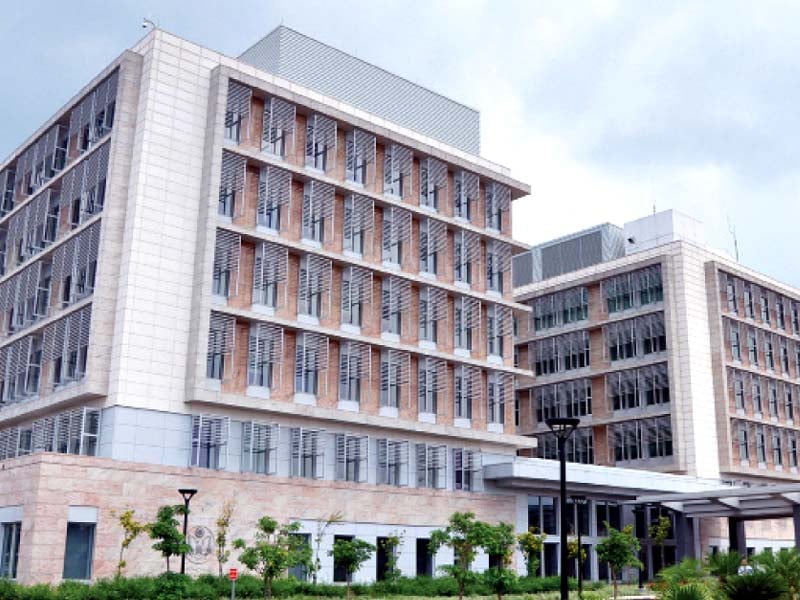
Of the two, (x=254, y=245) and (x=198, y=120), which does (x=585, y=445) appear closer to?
(x=254, y=245)

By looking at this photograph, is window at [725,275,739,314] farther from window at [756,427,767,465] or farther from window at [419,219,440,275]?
window at [419,219,440,275]

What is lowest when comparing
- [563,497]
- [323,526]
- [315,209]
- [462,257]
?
[323,526]

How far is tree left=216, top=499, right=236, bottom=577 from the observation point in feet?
124

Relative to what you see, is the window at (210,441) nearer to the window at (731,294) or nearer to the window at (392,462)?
the window at (392,462)

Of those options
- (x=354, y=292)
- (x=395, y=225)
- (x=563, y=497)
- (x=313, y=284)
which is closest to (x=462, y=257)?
(x=395, y=225)

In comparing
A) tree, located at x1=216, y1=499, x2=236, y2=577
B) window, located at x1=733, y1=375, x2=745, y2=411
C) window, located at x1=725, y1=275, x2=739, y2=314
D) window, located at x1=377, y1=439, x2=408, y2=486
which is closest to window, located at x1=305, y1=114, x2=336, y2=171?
window, located at x1=377, y1=439, x2=408, y2=486

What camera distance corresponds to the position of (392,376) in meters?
49.1

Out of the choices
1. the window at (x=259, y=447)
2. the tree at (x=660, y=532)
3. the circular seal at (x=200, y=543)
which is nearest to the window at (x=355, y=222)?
the window at (x=259, y=447)

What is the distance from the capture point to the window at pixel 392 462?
47.7 meters

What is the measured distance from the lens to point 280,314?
4503 centimetres

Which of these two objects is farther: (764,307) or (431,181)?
(764,307)

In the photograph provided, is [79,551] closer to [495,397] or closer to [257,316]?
[257,316]

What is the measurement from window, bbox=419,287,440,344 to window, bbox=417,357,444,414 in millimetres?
1393

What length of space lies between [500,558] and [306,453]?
41.3 feet
